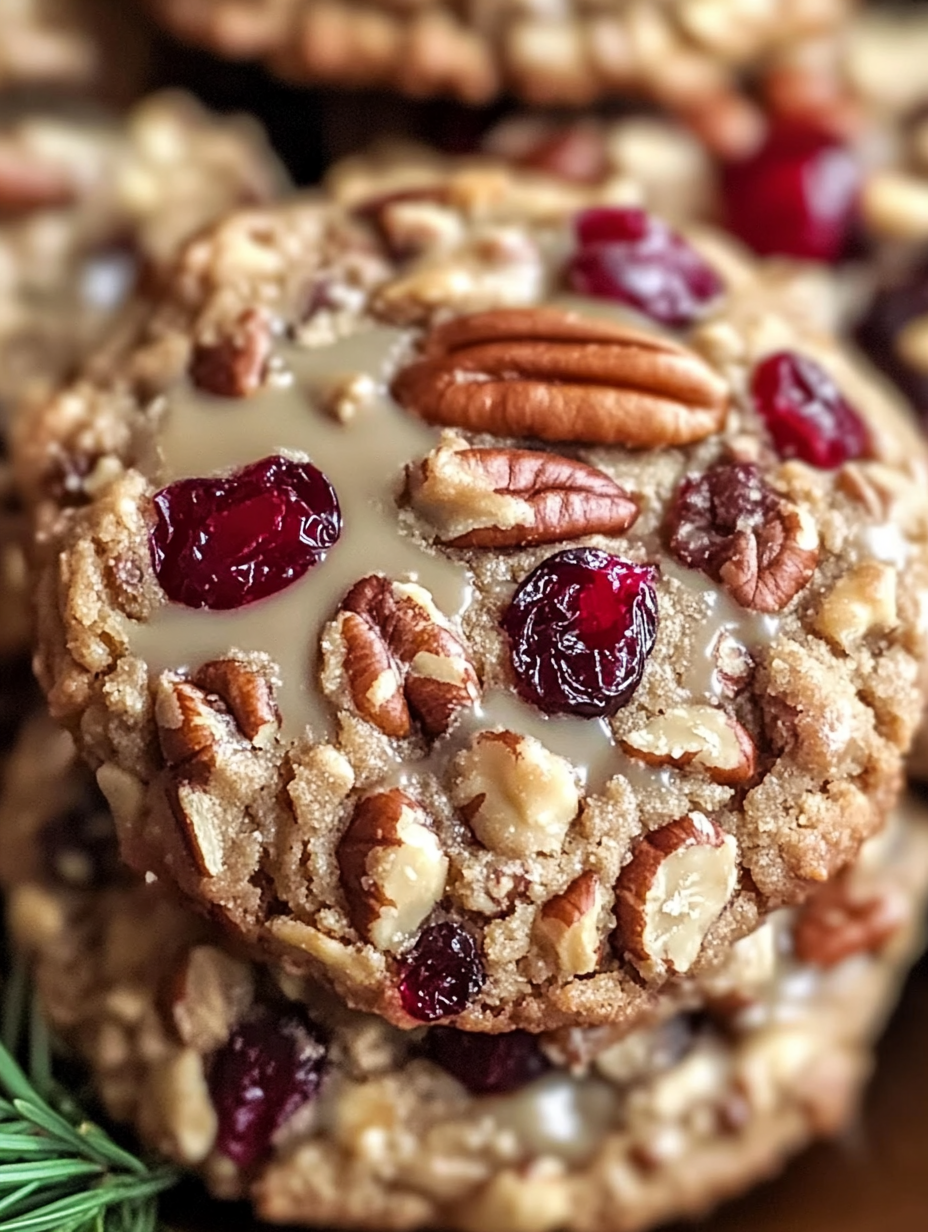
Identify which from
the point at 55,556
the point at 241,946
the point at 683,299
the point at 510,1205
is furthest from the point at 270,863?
the point at 683,299

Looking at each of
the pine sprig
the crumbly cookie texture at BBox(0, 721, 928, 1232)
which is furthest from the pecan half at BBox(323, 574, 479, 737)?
the pine sprig

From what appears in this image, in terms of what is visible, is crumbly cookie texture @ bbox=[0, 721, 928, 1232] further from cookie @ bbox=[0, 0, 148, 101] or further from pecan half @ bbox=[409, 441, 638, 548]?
cookie @ bbox=[0, 0, 148, 101]

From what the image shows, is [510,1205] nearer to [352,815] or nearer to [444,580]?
[352,815]

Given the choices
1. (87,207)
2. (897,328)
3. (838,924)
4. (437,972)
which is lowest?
(838,924)

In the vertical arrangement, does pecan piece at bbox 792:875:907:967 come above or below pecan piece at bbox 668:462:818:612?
below

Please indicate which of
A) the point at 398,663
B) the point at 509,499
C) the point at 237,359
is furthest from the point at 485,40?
the point at 398,663

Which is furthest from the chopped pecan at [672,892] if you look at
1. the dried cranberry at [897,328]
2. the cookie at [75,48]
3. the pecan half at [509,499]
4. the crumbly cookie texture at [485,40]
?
the cookie at [75,48]

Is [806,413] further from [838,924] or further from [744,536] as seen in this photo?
[838,924]
